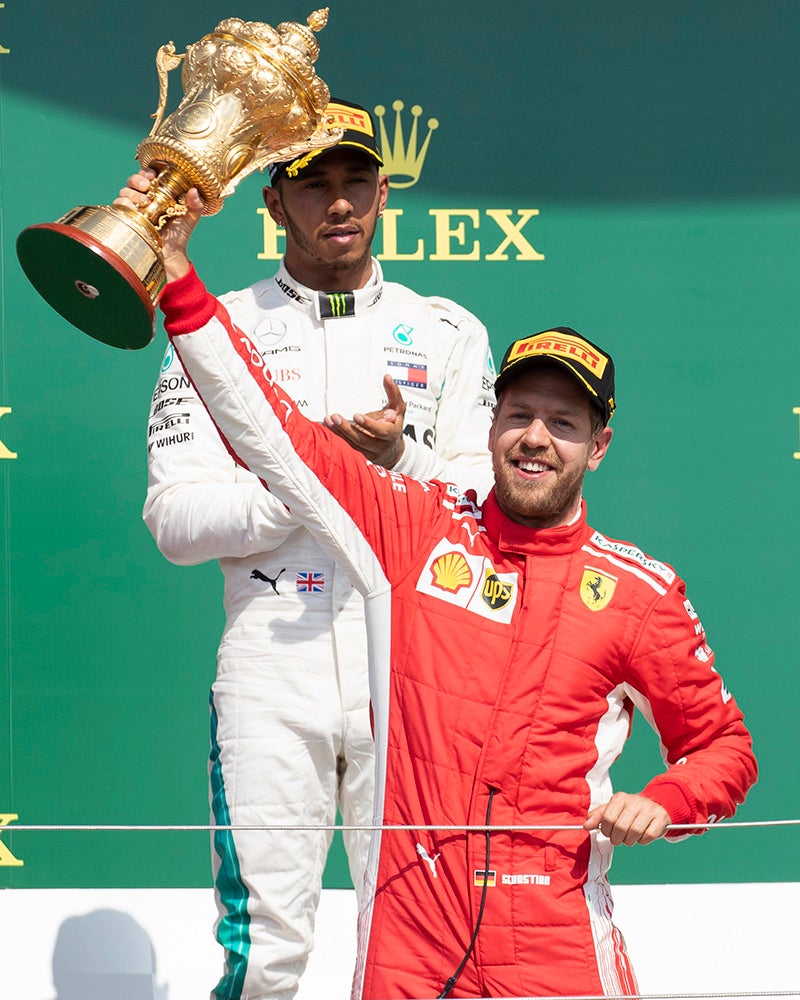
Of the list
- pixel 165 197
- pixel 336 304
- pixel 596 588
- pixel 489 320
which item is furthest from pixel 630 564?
pixel 489 320

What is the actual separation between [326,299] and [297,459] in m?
0.76

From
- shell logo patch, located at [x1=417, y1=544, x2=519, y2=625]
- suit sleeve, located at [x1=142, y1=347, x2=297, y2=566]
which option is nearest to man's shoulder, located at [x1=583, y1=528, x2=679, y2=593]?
shell logo patch, located at [x1=417, y1=544, x2=519, y2=625]

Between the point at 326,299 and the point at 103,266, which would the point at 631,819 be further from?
the point at 326,299

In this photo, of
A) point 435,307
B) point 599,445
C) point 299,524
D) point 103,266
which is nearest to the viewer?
point 103,266

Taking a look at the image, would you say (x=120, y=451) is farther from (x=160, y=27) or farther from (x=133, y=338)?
(x=133, y=338)

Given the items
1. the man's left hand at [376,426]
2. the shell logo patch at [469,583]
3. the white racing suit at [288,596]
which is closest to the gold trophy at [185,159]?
the man's left hand at [376,426]

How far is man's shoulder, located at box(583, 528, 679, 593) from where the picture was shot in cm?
196

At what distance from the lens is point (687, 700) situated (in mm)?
1915

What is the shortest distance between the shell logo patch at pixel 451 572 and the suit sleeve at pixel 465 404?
0.48 meters

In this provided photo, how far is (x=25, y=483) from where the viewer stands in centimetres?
328

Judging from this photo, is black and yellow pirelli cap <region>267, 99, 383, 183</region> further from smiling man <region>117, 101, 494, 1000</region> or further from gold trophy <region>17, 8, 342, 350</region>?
gold trophy <region>17, 8, 342, 350</region>

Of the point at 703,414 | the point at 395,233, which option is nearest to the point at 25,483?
the point at 395,233

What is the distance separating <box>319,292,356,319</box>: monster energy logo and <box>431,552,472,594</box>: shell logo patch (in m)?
0.75

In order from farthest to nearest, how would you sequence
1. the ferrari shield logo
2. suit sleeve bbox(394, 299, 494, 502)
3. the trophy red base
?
suit sleeve bbox(394, 299, 494, 502)
the ferrari shield logo
the trophy red base
